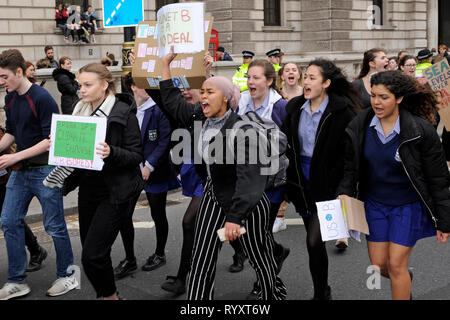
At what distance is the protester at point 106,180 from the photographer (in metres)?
4.16

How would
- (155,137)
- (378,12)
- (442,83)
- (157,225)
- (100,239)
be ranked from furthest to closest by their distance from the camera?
(378,12), (442,83), (157,225), (155,137), (100,239)

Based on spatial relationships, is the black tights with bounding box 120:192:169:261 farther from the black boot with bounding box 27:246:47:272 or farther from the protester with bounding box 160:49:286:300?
the protester with bounding box 160:49:286:300

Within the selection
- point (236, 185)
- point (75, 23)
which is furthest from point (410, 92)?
point (75, 23)

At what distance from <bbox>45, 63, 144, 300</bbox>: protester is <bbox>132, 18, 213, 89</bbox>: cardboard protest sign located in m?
0.53

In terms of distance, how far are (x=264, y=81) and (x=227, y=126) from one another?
131 centimetres

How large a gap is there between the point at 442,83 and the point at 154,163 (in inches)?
131

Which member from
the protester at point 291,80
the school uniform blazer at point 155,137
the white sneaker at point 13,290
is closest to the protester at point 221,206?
the school uniform blazer at point 155,137

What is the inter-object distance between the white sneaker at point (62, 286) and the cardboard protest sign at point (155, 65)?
5.46 ft

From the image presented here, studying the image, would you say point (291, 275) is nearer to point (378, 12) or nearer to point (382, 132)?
point (382, 132)

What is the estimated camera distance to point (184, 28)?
435 cm

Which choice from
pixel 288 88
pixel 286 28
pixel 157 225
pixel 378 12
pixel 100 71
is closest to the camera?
pixel 100 71

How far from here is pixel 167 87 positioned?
4375mm

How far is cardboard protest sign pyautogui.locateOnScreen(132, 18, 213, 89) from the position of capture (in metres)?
4.77

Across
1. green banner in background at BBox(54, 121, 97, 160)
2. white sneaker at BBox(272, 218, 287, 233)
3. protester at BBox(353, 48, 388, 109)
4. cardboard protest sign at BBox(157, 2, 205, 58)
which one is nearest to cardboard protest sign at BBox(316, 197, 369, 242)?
cardboard protest sign at BBox(157, 2, 205, 58)
